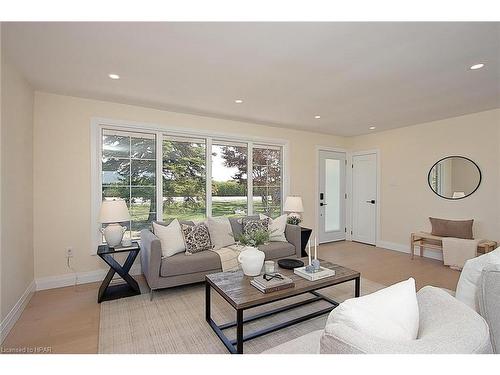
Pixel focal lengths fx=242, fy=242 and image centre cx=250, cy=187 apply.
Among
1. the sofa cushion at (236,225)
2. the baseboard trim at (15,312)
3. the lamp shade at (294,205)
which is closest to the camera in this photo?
the baseboard trim at (15,312)

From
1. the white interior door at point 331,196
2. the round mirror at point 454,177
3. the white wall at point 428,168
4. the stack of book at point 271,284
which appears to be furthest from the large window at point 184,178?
the round mirror at point 454,177

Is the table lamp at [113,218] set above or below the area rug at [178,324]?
above

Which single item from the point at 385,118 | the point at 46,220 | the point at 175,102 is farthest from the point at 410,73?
the point at 46,220

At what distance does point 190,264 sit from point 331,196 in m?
3.72

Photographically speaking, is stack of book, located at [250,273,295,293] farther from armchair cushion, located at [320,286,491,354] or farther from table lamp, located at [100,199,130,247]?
table lamp, located at [100,199,130,247]

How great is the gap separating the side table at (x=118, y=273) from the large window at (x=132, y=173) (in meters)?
0.74

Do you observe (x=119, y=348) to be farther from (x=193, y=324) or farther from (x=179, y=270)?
(x=179, y=270)

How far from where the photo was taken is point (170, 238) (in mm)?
2969

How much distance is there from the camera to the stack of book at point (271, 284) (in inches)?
74.7

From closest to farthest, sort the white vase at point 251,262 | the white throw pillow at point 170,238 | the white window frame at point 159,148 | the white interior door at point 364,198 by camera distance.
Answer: the white vase at point 251,262 < the white throw pillow at point 170,238 < the white window frame at point 159,148 < the white interior door at point 364,198

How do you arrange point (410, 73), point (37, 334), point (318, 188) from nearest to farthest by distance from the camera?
point (37, 334) < point (410, 73) < point (318, 188)

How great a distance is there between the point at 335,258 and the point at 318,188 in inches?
61.2

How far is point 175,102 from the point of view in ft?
10.9

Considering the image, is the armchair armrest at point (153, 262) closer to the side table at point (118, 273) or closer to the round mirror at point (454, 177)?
the side table at point (118, 273)
